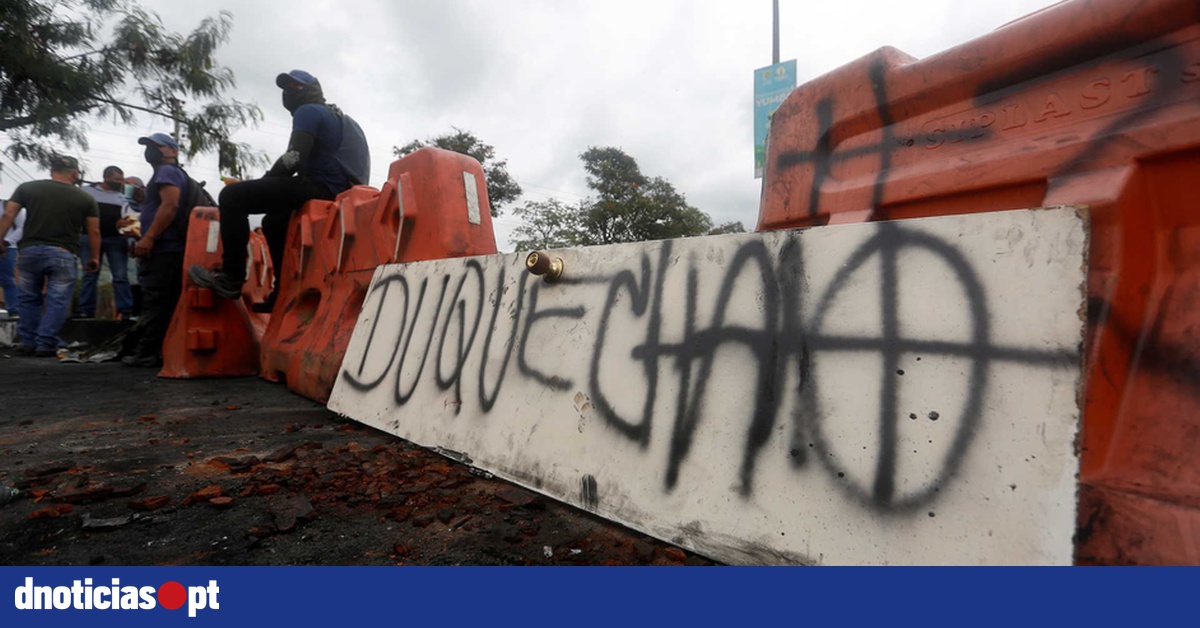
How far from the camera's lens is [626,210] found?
16.2 metres

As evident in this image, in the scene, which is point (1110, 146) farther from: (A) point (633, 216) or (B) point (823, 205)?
(A) point (633, 216)

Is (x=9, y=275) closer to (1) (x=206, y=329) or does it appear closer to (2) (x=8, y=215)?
(2) (x=8, y=215)

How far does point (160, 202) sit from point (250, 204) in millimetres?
1515

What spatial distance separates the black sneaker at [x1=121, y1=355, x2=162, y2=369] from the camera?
14.0ft

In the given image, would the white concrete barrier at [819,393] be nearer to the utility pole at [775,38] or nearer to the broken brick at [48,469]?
the broken brick at [48,469]

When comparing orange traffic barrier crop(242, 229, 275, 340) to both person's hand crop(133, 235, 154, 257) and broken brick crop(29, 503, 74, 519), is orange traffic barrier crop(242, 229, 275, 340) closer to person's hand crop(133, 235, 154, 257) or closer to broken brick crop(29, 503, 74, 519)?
person's hand crop(133, 235, 154, 257)

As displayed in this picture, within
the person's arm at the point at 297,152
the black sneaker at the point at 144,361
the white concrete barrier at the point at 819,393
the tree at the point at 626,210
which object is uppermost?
the tree at the point at 626,210

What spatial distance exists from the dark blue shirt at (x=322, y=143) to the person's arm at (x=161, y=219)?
4.79 feet

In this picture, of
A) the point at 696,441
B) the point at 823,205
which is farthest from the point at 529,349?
the point at 823,205

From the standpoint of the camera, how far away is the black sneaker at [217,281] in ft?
11.5

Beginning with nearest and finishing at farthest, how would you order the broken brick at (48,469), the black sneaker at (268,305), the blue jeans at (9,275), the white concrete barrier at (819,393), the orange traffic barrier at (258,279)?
the white concrete barrier at (819,393), the broken brick at (48,469), the black sneaker at (268,305), the orange traffic barrier at (258,279), the blue jeans at (9,275)

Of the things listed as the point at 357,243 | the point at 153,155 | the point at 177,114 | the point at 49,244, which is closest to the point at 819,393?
the point at 357,243

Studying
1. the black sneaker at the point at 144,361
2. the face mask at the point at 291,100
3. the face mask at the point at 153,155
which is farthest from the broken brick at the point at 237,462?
the face mask at the point at 153,155

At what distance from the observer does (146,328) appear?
4.32m
